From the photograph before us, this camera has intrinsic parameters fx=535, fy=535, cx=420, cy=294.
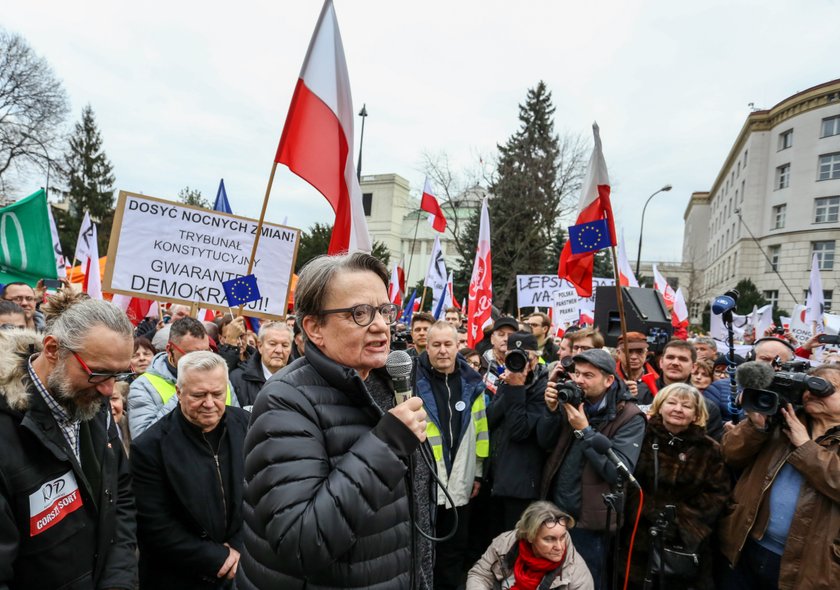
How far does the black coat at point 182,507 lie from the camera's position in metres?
2.82

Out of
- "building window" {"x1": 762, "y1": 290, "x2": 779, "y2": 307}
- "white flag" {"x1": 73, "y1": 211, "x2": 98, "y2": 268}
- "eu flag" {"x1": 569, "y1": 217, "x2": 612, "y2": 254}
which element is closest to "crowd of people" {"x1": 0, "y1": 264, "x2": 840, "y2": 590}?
"eu flag" {"x1": 569, "y1": 217, "x2": 612, "y2": 254}

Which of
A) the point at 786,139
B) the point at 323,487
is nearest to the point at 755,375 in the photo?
the point at 323,487

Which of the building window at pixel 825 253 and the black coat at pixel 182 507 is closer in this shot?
the black coat at pixel 182 507

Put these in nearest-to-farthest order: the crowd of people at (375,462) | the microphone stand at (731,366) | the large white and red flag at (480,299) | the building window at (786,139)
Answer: the crowd of people at (375,462) → the microphone stand at (731,366) → the large white and red flag at (480,299) → the building window at (786,139)

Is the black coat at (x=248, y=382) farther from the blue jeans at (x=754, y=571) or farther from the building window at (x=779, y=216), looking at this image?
the building window at (x=779, y=216)

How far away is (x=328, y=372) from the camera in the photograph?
1612 millimetres

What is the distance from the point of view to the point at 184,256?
18.0ft

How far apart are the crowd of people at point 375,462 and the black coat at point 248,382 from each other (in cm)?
2

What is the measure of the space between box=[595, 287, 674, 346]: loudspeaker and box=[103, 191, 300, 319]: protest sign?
12.2 ft

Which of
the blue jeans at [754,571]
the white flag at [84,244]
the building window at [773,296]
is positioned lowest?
the blue jeans at [754,571]

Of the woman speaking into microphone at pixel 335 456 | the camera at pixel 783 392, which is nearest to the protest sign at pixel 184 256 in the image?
the woman speaking into microphone at pixel 335 456

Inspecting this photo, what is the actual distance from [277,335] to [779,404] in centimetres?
370

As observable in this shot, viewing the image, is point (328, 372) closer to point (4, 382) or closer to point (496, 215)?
point (4, 382)

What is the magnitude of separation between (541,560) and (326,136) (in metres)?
3.45
